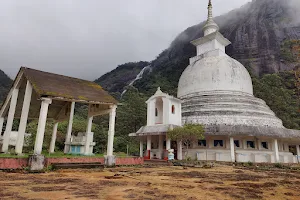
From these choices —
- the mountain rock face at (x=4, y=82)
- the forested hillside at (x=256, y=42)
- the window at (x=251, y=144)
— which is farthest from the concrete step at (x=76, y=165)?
the mountain rock face at (x=4, y=82)

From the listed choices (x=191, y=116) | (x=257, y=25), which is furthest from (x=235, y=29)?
(x=191, y=116)

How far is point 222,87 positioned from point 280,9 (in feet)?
211

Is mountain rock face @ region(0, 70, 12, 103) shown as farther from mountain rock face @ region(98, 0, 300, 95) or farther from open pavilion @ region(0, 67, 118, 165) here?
open pavilion @ region(0, 67, 118, 165)

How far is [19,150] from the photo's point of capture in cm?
1120

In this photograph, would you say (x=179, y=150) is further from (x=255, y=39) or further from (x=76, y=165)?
(x=255, y=39)

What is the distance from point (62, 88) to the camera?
1184 cm

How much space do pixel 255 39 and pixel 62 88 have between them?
69423 millimetres

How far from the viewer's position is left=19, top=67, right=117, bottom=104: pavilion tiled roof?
10.8 m

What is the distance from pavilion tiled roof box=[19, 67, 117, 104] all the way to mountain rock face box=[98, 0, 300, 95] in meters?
44.5

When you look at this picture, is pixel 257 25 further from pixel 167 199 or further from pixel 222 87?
pixel 167 199

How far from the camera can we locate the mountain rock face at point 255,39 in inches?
2514

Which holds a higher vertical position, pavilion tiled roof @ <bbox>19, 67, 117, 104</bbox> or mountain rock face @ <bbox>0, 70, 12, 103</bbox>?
mountain rock face @ <bbox>0, 70, 12, 103</bbox>

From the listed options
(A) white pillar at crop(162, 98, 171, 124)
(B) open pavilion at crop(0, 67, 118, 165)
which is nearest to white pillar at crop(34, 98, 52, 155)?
(B) open pavilion at crop(0, 67, 118, 165)

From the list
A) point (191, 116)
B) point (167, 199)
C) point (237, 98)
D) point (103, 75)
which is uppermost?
point (103, 75)
